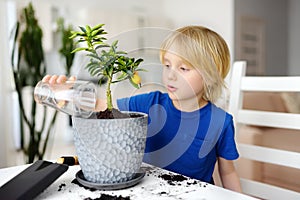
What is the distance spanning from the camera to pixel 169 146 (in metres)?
0.80

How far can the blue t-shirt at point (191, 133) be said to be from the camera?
827mm

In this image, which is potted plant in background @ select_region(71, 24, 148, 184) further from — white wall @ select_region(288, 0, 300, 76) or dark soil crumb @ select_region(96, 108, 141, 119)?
white wall @ select_region(288, 0, 300, 76)

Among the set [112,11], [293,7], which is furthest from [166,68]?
[293,7]

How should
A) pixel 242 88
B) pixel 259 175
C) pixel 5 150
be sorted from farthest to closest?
pixel 5 150, pixel 259 175, pixel 242 88

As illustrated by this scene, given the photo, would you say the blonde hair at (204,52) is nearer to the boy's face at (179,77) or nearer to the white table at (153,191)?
the boy's face at (179,77)

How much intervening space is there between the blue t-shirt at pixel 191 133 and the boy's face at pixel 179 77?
8 cm

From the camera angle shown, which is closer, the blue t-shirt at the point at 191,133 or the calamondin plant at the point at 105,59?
the calamondin plant at the point at 105,59

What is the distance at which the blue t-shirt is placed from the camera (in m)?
0.83

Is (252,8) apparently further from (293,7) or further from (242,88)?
(242,88)

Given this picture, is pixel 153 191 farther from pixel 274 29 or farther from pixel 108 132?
pixel 274 29

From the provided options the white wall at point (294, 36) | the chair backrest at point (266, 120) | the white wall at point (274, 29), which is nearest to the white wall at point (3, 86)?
the chair backrest at point (266, 120)

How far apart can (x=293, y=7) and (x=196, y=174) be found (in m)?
4.68

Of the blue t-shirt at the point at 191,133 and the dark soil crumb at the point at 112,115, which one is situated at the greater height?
the dark soil crumb at the point at 112,115

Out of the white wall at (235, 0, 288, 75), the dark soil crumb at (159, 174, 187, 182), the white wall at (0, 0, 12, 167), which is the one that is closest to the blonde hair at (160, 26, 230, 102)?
the dark soil crumb at (159, 174, 187, 182)
